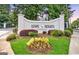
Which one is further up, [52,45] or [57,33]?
[57,33]

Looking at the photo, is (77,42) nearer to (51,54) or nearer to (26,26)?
(51,54)

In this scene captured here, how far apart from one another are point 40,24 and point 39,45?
23 centimetres

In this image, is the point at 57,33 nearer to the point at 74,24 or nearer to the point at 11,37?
the point at 74,24

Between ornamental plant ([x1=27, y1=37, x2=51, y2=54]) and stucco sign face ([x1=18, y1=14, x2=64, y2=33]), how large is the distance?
0.34 ft

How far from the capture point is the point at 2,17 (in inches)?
126

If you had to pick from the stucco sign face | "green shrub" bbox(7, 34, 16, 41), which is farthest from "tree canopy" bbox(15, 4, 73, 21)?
"green shrub" bbox(7, 34, 16, 41)

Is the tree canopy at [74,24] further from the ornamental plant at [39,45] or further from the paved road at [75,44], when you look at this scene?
the ornamental plant at [39,45]

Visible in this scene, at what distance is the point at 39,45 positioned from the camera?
Result: 10.5 feet

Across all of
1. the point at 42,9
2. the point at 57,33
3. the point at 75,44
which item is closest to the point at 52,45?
the point at 57,33

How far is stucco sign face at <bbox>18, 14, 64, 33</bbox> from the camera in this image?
319 cm

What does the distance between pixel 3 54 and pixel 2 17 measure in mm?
402

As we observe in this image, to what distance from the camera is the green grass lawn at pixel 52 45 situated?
3188 millimetres

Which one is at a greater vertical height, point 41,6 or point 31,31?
point 41,6
